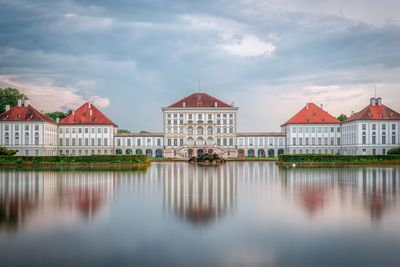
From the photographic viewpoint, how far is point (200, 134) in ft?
259

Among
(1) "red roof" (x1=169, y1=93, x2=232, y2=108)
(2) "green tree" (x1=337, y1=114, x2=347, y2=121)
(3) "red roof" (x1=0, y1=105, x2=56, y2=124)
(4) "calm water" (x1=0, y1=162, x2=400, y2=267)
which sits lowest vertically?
(4) "calm water" (x1=0, y1=162, x2=400, y2=267)

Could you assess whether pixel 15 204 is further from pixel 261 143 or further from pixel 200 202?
pixel 261 143

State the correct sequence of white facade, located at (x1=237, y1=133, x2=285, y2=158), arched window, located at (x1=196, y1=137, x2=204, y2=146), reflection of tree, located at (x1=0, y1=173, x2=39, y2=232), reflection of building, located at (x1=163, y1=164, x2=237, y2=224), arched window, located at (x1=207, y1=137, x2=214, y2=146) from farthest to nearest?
arched window, located at (x1=207, y1=137, x2=214, y2=146), arched window, located at (x1=196, y1=137, x2=204, y2=146), white facade, located at (x1=237, y1=133, x2=285, y2=158), reflection of building, located at (x1=163, y1=164, x2=237, y2=224), reflection of tree, located at (x1=0, y1=173, x2=39, y2=232)

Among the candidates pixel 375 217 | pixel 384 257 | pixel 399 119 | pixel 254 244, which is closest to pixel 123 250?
Answer: pixel 254 244

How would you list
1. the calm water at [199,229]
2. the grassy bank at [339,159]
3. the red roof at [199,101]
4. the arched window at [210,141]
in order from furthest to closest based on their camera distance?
the red roof at [199,101] < the arched window at [210,141] < the grassy bank at [339,159] < the calm water at [199,229]

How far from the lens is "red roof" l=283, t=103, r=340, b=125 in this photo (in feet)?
242

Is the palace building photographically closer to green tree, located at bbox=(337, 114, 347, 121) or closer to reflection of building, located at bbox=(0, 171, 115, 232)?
green tree, located at bbox=(337, 114, 347, 121)

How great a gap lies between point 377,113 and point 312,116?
1276cm

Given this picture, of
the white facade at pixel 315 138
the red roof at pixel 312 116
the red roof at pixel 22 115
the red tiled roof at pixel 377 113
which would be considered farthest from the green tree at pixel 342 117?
the red roof at pixel 22 115

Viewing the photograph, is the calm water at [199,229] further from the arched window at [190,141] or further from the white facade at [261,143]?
the white facade at [261,143]

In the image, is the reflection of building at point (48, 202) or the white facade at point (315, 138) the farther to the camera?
the white facade at point (315, 138)

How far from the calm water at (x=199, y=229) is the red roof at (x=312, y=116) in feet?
201

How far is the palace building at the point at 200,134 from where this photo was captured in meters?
65.1

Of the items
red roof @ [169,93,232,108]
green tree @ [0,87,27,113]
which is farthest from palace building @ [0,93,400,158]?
green tree @ [0,87,27,113]
